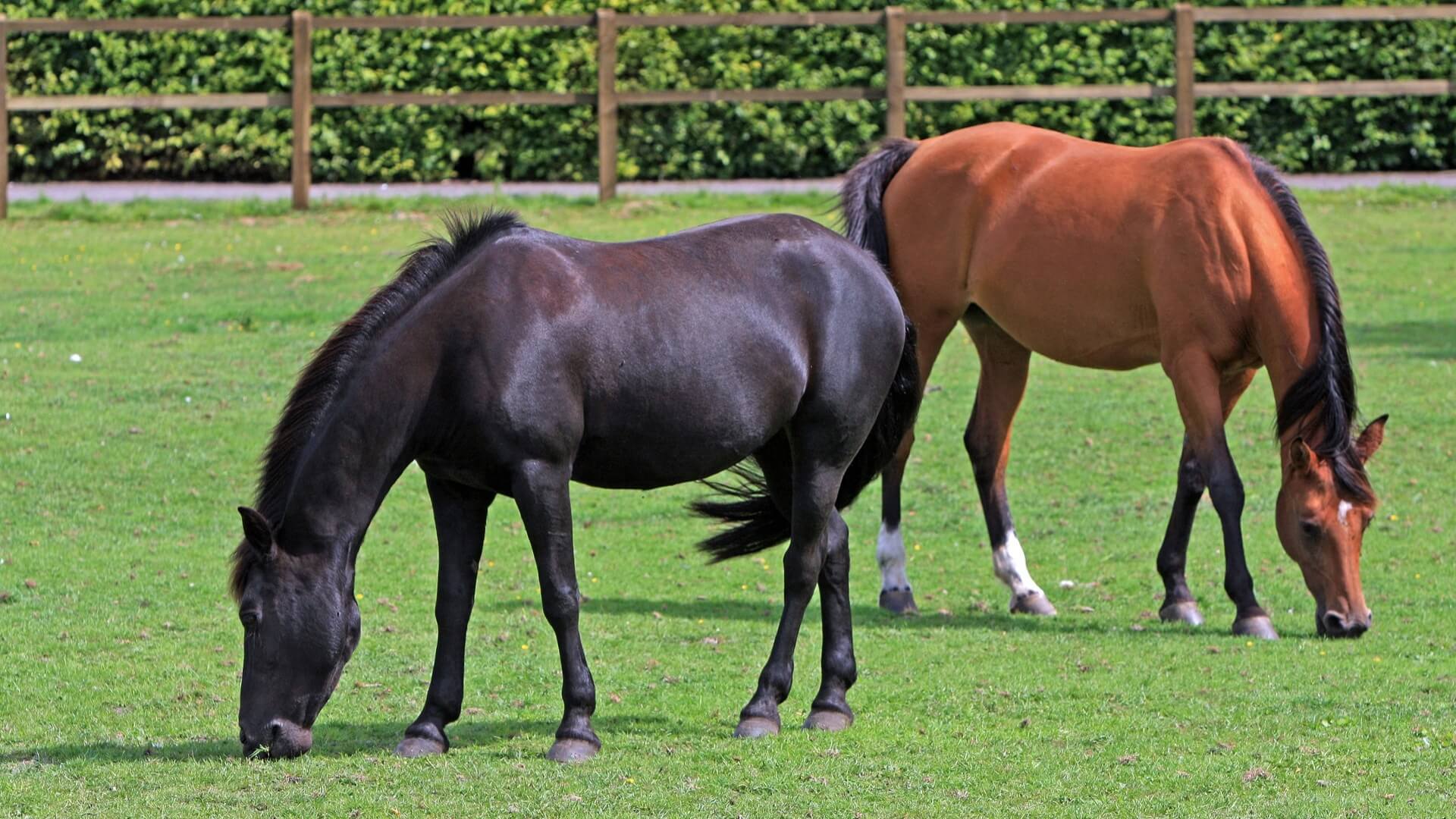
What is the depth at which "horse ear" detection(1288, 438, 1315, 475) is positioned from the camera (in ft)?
26.5

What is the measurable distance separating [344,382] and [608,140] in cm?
1263

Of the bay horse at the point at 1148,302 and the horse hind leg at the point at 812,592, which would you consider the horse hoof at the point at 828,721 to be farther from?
the bay horse at the point at 1148,302

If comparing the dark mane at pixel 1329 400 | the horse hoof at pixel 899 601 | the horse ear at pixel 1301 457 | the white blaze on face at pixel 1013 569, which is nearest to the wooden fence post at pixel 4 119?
the horse hoof at pixel 899 601

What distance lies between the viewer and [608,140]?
18.2m

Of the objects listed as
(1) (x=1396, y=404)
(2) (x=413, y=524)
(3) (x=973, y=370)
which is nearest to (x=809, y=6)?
(3) (x=973, y=370)

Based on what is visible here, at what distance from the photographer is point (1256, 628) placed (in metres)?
8.19

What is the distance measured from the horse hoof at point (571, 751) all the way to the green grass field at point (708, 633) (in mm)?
70

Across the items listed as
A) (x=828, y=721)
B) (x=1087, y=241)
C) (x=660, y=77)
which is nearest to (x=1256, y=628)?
(x=1087, y=241)

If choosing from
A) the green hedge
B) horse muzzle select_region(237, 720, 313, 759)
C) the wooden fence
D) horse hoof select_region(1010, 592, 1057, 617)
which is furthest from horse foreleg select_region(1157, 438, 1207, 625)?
the green hedge

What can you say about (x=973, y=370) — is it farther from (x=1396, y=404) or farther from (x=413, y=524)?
(x=413, y=524)

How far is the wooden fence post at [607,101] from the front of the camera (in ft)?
58.7

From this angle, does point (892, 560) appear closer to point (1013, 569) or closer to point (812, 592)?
point (1013, 569)

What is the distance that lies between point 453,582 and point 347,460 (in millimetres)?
640

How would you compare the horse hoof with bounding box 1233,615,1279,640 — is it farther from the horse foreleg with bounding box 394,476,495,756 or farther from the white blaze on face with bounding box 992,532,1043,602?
the horse foreleg with bounding box 394,476,495,756
